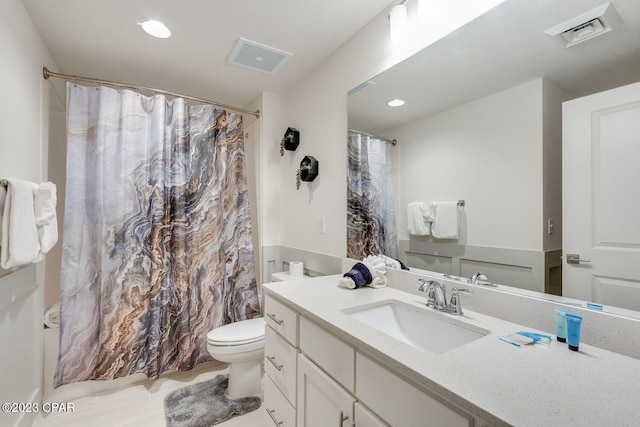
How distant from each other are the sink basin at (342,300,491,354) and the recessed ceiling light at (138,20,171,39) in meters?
1.90

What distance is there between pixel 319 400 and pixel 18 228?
150 cm

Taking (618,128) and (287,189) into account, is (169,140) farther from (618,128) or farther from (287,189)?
(618,128)

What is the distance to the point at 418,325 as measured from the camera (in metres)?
1.15

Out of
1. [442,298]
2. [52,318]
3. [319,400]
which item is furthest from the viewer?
[52,318]

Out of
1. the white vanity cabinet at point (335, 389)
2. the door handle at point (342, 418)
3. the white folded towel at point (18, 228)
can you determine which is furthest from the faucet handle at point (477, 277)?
the white folded towel at point (18, 228)

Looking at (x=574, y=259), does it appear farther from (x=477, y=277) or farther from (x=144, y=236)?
(x=144, y=236)

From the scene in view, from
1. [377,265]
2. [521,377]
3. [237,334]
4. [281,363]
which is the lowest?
[237,334]

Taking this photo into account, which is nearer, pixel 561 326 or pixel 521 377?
Result: pixel 521 377

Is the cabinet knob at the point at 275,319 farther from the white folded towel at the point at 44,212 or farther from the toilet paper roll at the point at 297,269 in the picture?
the white folded towel at the point at 44,212

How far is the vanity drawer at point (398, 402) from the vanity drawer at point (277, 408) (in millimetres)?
536

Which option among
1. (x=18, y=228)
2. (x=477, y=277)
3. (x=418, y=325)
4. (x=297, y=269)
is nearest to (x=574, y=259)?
(x=477, y=277)

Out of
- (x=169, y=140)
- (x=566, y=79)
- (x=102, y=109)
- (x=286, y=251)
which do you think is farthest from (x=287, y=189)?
(x=566, y=79)

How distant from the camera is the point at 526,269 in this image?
3.36 ft

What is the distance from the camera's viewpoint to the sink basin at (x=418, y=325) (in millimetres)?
1005
